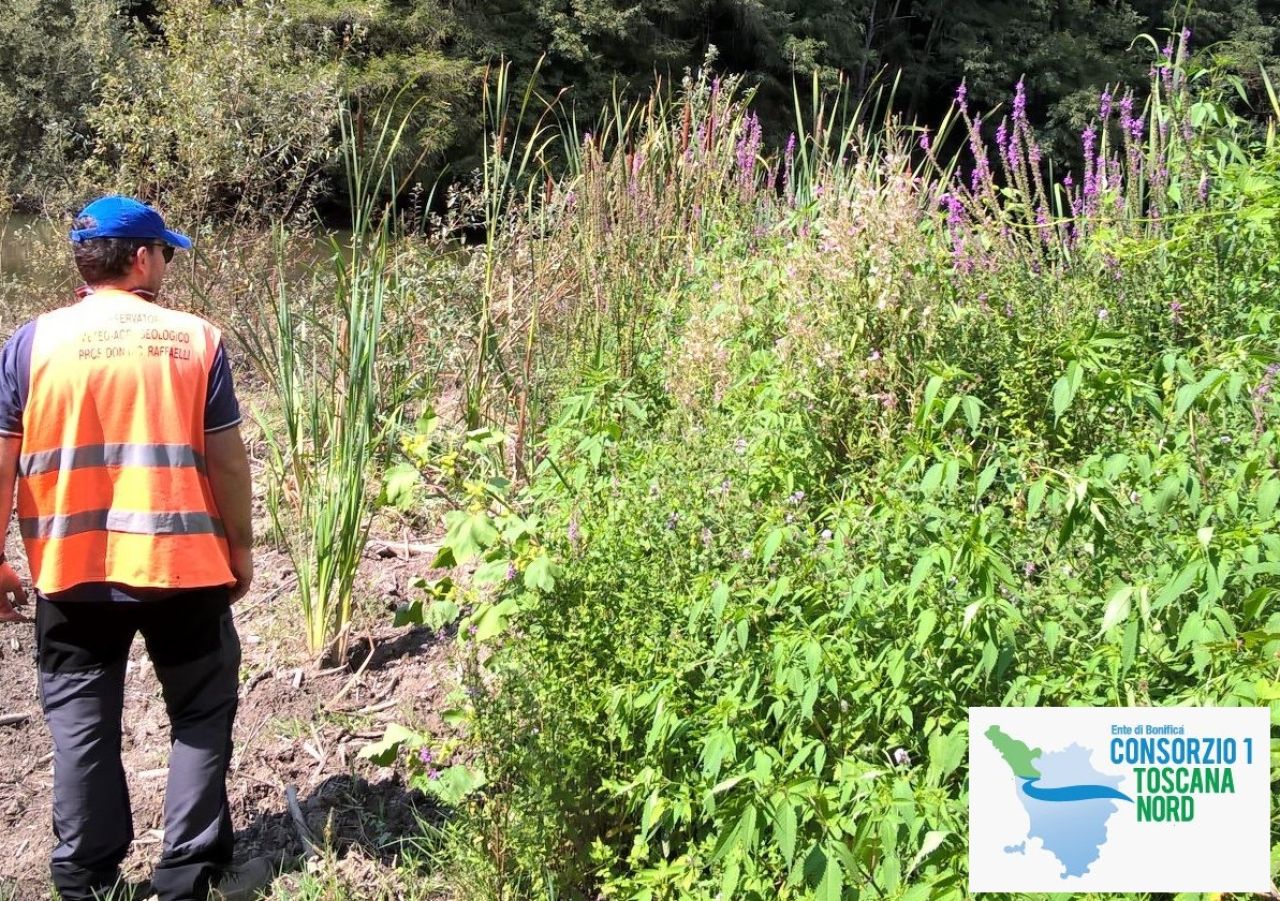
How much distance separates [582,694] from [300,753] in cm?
135

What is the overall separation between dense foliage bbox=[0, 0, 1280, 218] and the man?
2.00m

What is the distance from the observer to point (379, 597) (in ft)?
14.1

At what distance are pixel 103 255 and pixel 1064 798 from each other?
252 centimetres

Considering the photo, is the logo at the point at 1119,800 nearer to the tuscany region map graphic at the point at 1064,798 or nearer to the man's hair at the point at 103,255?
the tuscany region map graphic at the point at 1064,798

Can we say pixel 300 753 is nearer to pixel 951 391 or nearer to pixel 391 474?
pixel 391 474

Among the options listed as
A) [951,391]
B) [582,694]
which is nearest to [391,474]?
[582,694]

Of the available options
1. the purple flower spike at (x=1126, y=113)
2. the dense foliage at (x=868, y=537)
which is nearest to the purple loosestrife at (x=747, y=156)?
the dense foliage at (x=868, y=537)

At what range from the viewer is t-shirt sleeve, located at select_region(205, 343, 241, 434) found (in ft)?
9.62

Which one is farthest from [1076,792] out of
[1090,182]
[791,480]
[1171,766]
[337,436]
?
[1090,182]

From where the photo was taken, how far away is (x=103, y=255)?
290 cm

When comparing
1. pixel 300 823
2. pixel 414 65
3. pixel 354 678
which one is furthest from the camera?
pixel 414 65

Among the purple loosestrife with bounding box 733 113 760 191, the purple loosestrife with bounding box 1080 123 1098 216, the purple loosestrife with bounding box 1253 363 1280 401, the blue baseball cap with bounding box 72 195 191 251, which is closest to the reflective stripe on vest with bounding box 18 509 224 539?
the blue baseball cap with bounding box 72 195 191 251

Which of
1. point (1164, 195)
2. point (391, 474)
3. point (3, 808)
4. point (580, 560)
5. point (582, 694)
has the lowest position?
point (3, 808)

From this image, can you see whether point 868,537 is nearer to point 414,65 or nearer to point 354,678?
point 354,678
